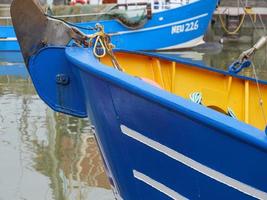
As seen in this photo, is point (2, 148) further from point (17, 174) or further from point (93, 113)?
point (93, 113)

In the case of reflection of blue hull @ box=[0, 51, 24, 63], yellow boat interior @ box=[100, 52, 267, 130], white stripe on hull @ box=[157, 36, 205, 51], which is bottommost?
white stripe on hull @ box=[157, 36, 205, 51]

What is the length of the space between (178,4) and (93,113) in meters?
15.3

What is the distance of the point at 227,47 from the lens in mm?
18672

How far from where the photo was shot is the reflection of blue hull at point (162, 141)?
97.2 inches

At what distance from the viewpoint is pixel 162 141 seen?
282 centimetres

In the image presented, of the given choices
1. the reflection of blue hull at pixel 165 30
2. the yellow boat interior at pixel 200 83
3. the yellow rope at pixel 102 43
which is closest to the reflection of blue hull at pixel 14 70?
the reflection of blue hull at pixel 165 30

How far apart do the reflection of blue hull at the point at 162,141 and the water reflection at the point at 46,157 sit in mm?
1598

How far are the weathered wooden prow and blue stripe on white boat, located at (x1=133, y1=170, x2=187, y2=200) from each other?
3.56 feet

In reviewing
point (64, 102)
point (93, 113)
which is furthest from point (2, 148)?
point (93, 113)

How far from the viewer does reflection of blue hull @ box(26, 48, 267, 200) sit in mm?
2469

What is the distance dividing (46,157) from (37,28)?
2428 millimetres

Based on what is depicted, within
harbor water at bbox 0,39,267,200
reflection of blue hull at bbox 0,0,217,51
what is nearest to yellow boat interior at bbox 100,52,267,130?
harbor water at bbox 0,39,267,200

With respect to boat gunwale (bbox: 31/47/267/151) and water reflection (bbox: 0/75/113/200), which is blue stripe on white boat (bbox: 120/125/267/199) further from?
water reflection (bbox: 0/75/113/200)

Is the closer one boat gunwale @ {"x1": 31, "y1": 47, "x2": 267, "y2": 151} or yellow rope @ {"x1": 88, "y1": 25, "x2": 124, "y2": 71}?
boat gunwale @ {"x1": 31, "y1": 47, "x2": 267, "y2": 151}
